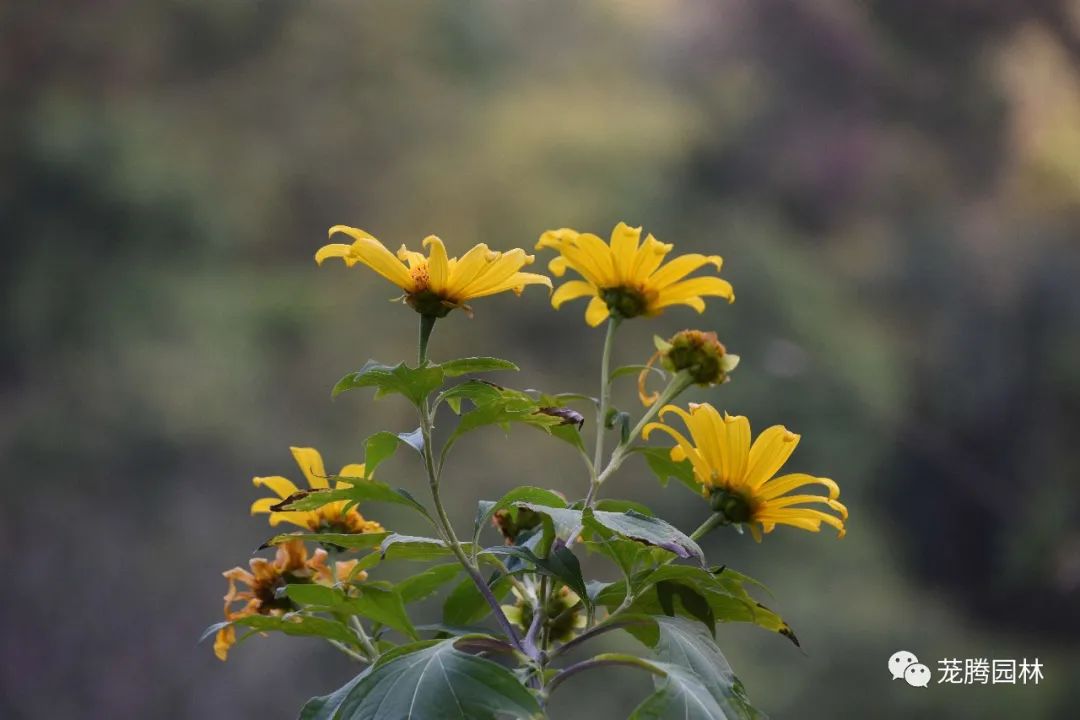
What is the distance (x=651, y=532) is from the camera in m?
0.36

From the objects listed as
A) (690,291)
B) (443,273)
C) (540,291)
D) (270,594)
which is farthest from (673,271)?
(540,291)

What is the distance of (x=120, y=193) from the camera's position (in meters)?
2.47

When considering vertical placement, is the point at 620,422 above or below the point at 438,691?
above

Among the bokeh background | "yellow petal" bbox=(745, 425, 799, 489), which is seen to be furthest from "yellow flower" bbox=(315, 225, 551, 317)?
the bokeh background

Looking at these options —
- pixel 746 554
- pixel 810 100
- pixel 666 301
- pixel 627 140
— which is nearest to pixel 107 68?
pixel 627 140

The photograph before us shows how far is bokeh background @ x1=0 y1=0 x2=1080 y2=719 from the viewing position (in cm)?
219

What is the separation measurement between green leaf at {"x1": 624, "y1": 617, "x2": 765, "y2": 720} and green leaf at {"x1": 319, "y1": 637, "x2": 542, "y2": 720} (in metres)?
0.05

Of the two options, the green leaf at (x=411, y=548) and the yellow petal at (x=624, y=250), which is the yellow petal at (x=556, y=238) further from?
the green leaf at (x=411, y=548)

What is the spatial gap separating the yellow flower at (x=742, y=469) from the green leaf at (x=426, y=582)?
0.31ft

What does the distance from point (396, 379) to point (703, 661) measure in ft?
0.45

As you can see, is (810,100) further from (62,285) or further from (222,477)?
(62,285)

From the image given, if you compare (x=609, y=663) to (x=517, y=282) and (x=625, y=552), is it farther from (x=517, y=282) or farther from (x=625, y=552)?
(x=517, y=282)

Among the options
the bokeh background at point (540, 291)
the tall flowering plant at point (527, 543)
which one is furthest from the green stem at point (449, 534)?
the bokeh background at point (540, 291)

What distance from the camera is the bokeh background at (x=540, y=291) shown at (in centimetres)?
219
